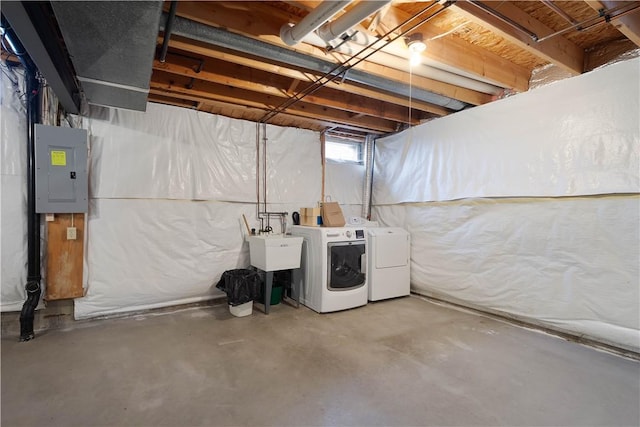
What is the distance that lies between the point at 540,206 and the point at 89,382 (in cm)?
395

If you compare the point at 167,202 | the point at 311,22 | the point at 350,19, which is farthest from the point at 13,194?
the point at 350,19

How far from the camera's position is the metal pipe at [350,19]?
1.66 meters

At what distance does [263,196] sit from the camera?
408 cm

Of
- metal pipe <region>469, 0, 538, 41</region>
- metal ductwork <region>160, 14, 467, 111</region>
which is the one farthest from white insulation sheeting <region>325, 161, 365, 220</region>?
metal pipe <region>469, 0, 538, 41</region>

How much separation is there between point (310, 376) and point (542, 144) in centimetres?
293

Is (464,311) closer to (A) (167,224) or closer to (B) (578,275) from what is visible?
(B) (578,275)

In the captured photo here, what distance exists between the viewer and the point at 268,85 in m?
3.20

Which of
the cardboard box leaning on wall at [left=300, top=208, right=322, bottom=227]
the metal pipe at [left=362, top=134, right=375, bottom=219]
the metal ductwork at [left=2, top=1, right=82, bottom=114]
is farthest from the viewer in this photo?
the metal pipe at [left=362, top=134, right=375, bottom=219]

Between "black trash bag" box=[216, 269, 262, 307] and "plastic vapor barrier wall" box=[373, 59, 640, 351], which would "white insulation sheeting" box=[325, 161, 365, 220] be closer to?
"plastic vapor barrier wall" box=[373, 59, 640, 351]

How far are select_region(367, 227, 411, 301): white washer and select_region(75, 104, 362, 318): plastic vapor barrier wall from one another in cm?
142

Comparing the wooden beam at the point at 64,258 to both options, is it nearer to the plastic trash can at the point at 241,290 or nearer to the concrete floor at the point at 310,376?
the concrete floor at the point at 310,376

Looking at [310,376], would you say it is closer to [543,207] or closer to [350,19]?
[350,19]

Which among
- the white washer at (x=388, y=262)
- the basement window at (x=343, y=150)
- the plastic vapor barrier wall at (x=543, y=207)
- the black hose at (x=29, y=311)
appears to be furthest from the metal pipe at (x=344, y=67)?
the black hose at (x=29, y=311)

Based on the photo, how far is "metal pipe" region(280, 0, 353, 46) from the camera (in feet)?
5.43
